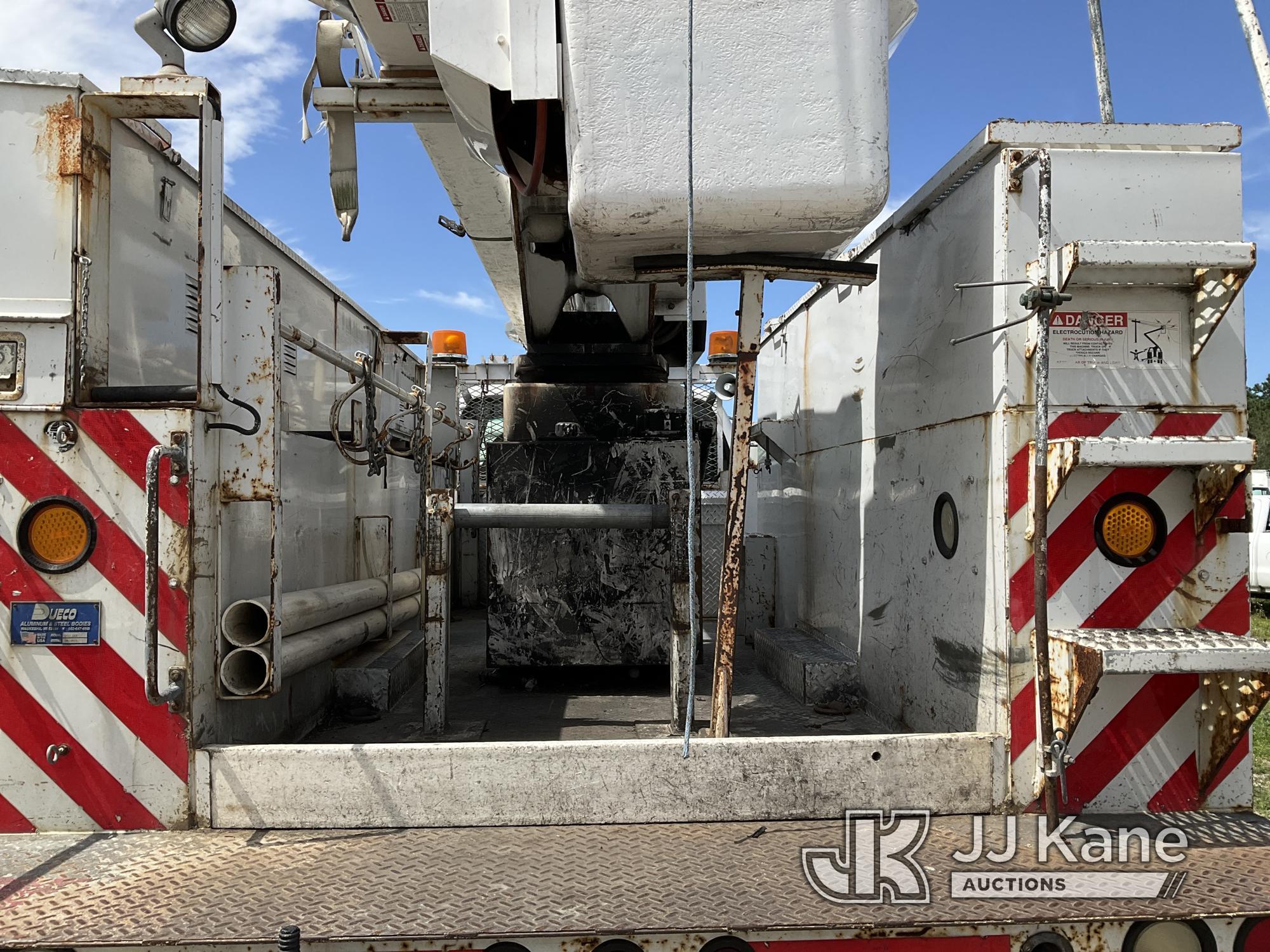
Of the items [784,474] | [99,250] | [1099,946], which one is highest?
[99,250]

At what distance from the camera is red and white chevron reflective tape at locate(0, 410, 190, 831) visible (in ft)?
7.20

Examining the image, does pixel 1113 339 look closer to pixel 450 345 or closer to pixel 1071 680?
pixel 1071 680

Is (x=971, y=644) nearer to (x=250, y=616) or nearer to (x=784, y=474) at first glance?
(x=250, y=616)

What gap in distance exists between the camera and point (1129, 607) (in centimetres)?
238

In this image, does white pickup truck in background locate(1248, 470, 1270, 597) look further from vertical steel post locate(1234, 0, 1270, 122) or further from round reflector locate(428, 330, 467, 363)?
vertical steel post locate(1234, 0, 1270, 122)

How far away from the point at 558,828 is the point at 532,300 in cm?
235

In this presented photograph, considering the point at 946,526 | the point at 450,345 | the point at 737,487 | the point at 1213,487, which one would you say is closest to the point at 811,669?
the point at 946,526

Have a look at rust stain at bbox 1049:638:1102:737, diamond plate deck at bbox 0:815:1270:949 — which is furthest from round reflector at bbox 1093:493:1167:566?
diamond plate deck at bbox 0:815:1270:949

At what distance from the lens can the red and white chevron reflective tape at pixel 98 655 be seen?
2.19 meters

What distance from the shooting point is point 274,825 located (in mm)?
2281

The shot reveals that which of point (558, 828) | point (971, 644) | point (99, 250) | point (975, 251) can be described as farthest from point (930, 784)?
point (99, 250)

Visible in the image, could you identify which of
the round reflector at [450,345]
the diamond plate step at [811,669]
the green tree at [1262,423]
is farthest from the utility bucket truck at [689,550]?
the green tree at [1262,423]

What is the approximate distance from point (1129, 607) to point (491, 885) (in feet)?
5.58

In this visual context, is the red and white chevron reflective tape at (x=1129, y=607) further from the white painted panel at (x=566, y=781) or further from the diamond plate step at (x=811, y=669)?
the diamond plate step at (x=811, y=669)
